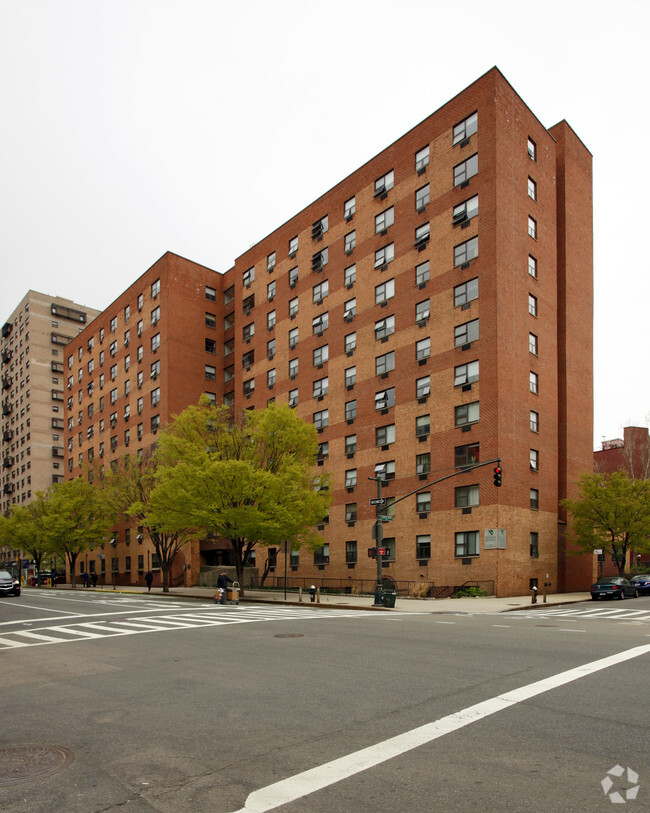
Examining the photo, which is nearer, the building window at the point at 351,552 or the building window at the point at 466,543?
the building window at the point at 466,543

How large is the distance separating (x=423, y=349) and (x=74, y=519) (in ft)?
135

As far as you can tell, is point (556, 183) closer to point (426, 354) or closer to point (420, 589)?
point (426, 354)

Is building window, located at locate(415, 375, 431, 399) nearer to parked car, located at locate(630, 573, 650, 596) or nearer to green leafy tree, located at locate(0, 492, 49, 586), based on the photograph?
parked car, located at locate(630, 573, 650, 596)

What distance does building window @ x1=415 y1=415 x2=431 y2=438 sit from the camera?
41.5 m

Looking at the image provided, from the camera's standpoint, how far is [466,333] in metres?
39.9

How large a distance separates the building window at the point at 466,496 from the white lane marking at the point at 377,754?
2892 cm

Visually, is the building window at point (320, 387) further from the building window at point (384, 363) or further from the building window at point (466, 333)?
the building window at point (466, 333)

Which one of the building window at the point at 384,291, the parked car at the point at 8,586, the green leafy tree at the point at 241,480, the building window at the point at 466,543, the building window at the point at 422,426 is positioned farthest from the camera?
the building window at the point at 384,291

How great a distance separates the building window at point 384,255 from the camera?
151 ft

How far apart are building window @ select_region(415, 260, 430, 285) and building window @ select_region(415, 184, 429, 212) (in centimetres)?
388

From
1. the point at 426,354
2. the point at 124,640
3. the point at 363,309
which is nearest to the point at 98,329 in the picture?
the point at 363,309

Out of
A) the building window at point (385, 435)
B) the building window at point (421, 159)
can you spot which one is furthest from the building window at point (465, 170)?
the building window at point (385, 435)

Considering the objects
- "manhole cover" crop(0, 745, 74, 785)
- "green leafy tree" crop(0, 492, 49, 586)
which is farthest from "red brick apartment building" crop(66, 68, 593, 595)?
"manhole cover" crop(0, 745, 74, 785)

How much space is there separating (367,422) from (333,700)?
37865 millimetres
